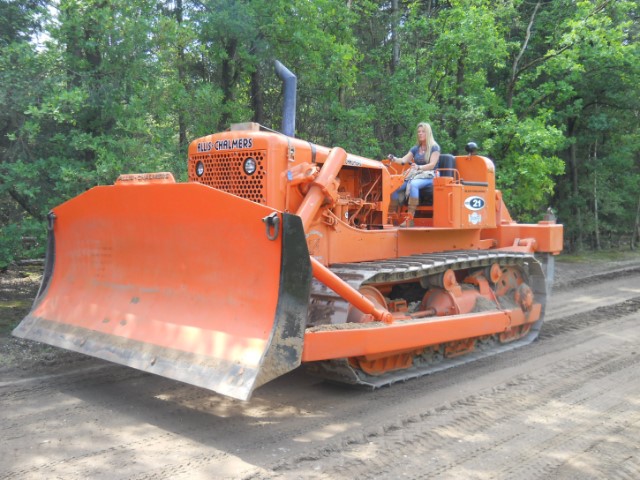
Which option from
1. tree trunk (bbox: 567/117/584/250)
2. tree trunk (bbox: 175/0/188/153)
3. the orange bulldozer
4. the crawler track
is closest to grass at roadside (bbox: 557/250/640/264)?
tree trunk (bbox: 567/117/584/250)

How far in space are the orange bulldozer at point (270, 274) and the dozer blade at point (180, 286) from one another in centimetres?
1

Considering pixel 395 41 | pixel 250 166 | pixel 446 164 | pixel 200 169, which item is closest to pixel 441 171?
pixel 446 164

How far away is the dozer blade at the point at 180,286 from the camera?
418 centimetres

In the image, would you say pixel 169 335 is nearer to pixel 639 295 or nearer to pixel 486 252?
pixel 486 252

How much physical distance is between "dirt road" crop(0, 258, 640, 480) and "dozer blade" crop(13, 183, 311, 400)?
0.45m

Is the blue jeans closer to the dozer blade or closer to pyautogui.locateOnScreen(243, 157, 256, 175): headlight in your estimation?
pyautogui.locateOnScreen(243, 157, 256, 175): headlight

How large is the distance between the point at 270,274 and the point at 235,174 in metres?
1.53

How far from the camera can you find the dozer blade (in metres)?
4.18

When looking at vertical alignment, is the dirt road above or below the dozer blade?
below

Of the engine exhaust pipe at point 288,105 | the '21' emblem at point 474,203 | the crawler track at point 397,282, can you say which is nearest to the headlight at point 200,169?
the engine exhaust pipe at point 288,105

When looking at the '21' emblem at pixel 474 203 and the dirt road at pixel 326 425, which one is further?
the '21' emblem at pixel 474 203

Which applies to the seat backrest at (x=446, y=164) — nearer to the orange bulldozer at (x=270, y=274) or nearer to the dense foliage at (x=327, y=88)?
the orange bulldozer at (x=270, y=274)

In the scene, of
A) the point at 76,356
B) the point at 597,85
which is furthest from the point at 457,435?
the point at 597,85

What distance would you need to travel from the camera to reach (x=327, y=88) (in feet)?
41.2
